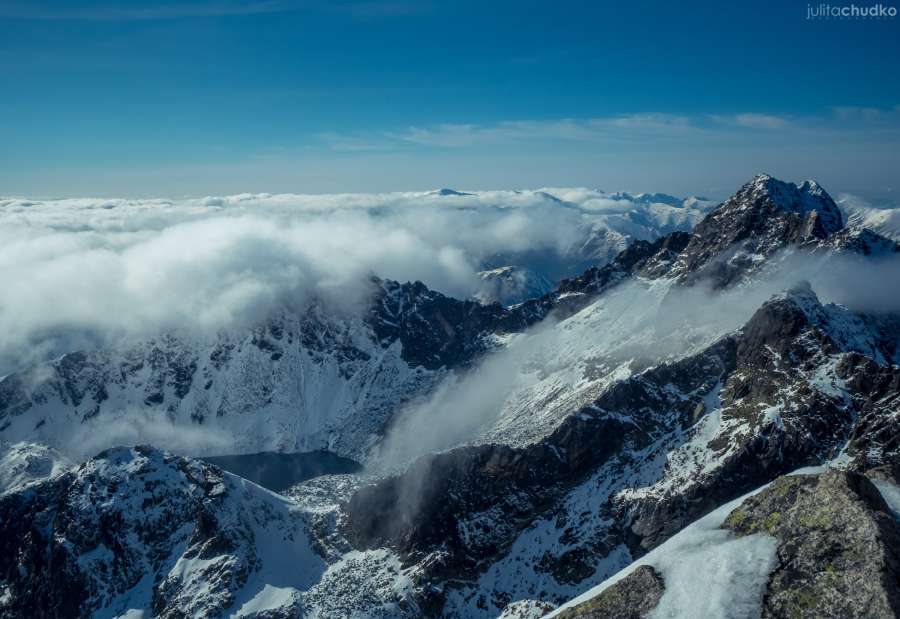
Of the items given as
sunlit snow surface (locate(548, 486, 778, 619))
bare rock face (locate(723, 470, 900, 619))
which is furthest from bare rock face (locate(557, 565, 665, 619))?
bare rock face (locate(723, 470, 900, 619))

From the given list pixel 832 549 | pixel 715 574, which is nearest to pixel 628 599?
pixel 715 574

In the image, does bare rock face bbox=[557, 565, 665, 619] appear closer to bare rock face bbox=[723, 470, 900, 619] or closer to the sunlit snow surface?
the sunlit snow surface

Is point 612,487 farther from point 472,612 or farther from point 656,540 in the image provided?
point 472,612

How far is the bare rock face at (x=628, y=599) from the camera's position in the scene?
43906 millimetres

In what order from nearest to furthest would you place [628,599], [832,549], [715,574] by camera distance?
[832,549]
[715,574]
[628,599]

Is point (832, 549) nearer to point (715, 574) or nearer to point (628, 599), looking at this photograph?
point (715, 574)

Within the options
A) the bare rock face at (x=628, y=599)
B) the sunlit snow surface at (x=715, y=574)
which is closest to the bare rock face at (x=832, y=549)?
the sunlit snow surface at (x=715, y=574)

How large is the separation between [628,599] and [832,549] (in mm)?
14002

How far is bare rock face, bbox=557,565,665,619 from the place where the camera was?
43906mm

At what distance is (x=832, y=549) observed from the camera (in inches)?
1529

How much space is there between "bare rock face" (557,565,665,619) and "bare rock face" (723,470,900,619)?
25.0 feet

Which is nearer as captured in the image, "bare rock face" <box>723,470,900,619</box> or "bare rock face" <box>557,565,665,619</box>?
"bare rock face" <box>723,470,900,619</box>

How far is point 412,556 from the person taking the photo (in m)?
145

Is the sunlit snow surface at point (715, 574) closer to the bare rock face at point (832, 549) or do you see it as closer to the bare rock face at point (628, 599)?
the bare rock face at point (628, 599)
